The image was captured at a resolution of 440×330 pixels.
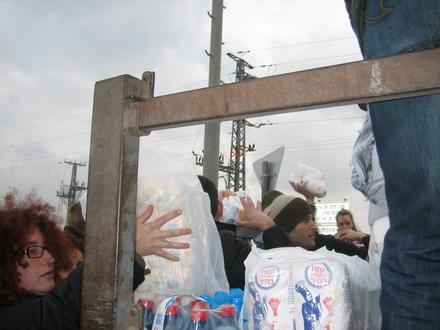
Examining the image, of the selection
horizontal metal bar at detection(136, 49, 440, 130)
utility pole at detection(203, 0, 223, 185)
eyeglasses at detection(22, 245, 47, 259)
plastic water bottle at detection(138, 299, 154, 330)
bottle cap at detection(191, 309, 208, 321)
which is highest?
utility pole at detection(203, 0, 223, 185)

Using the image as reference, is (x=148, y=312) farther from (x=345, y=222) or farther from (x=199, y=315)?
(x=345, y=222)

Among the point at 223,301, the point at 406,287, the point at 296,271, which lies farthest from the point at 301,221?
the point at 406,287

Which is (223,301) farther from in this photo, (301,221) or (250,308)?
(301,221)

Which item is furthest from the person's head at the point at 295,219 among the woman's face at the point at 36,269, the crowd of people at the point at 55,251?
the woman's face at the point at 36,269

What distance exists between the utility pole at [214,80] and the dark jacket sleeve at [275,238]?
3.51 m

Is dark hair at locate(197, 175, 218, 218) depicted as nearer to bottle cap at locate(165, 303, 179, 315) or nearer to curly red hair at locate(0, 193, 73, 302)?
curly red hair at locate(0, 193, 73, 302)

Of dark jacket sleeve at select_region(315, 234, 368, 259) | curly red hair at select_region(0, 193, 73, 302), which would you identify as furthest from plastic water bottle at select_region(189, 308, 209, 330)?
dark jacket sleeve at select_region(315, 234, 368, 259)

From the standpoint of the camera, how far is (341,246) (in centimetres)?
354

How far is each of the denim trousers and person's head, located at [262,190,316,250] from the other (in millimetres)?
2319

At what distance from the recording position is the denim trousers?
954 mm

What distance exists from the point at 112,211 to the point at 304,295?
57 cm

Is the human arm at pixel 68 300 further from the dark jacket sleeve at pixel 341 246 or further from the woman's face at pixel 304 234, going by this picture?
the dark jacket sleeve at pixel 341 246

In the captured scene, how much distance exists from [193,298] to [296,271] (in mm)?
367

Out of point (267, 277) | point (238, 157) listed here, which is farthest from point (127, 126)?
point (238, 157)
